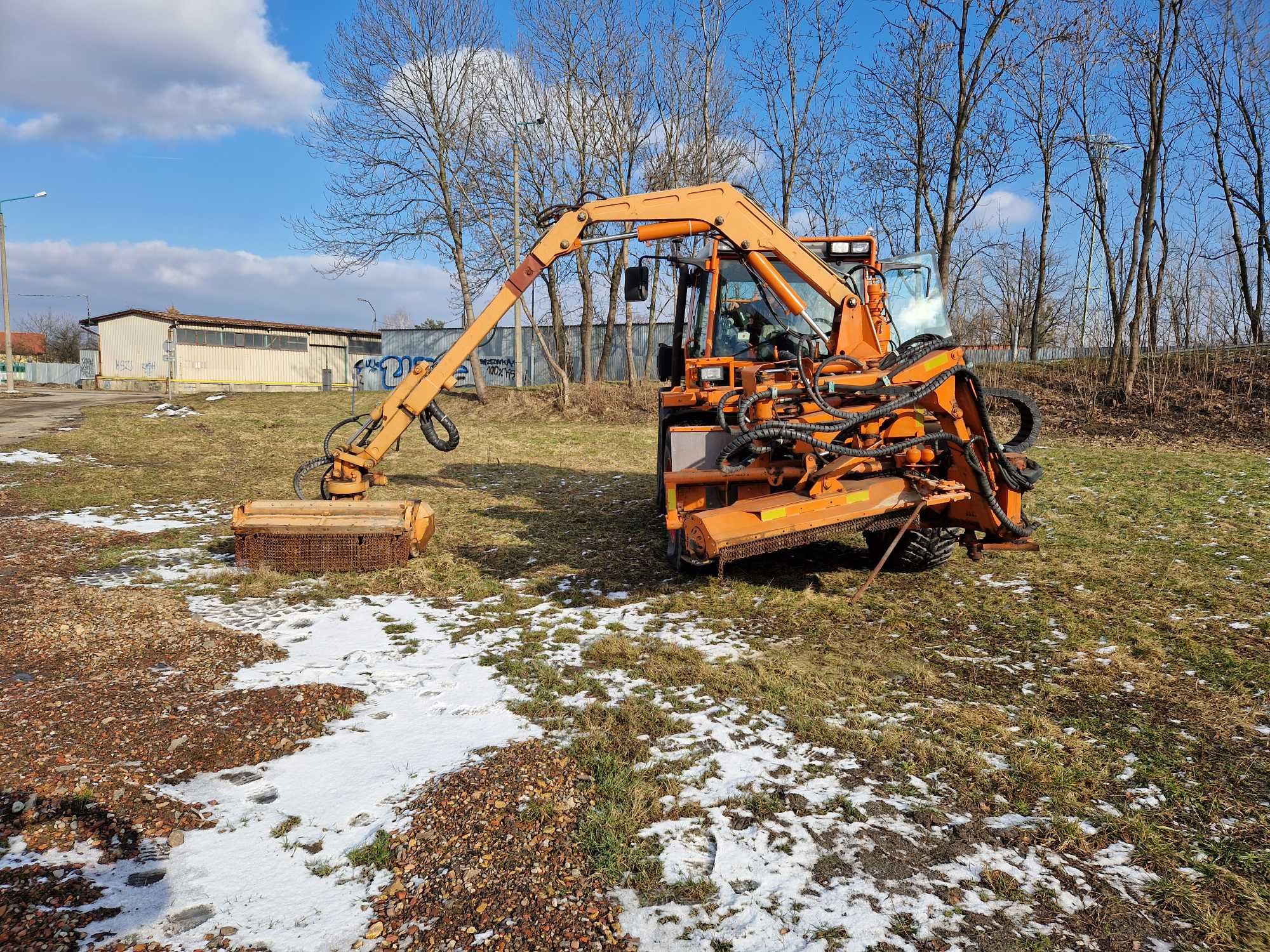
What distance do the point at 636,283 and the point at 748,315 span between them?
1069mm

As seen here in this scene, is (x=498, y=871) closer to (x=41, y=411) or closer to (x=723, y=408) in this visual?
(x=723, y=408)

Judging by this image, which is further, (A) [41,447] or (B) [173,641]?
(A) [41,447]

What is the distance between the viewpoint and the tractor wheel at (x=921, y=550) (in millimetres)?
5984

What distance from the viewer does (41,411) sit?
20.9 m

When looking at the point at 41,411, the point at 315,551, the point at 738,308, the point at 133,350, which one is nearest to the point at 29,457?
the point at 315,551

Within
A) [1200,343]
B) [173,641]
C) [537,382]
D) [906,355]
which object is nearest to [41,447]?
[173,641]

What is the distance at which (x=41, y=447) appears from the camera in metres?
13.5

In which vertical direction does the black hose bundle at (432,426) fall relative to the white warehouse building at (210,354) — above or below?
below

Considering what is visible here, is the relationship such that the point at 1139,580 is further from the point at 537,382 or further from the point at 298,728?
the point at 537,382

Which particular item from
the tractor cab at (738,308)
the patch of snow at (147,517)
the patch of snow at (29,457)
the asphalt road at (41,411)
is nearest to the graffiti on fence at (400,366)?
the asphalt road at (41,411)

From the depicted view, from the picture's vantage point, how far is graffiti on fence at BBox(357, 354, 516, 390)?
35.0 m

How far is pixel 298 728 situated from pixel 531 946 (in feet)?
6.38

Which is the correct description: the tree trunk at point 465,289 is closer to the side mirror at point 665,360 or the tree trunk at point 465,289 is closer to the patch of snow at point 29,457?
the patch of snow at point 29,457

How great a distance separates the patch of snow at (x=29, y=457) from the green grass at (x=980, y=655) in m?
2.11
